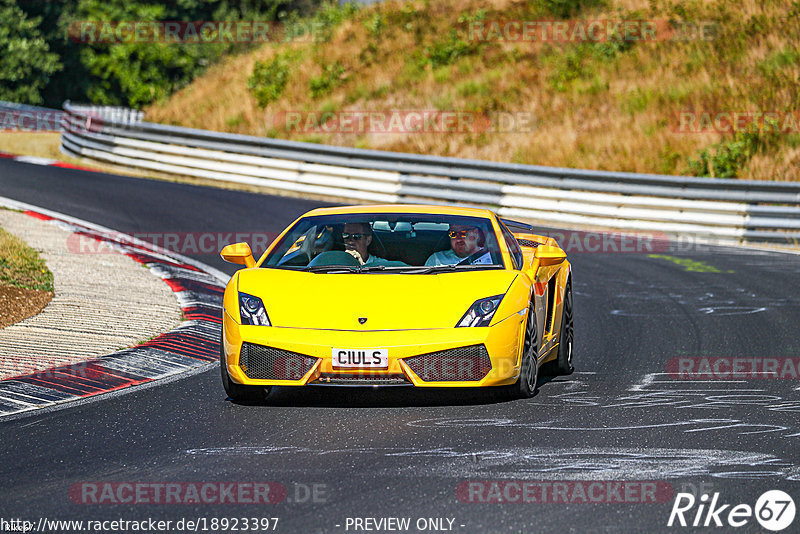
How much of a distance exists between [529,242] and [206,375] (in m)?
2.95

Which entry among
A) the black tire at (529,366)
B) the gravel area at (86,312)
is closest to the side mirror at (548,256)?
the black tire at (529,366)

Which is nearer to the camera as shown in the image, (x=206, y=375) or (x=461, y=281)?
(x=461, y=281)

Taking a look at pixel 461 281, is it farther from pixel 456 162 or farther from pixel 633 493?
pixel 456 162

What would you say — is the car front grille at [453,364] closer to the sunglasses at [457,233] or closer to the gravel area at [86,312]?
the sunglasses at [457,233]

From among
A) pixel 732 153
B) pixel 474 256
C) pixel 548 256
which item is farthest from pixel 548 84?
pixel 548 256

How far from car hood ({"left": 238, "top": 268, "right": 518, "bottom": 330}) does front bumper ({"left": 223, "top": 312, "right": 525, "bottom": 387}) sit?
8cm

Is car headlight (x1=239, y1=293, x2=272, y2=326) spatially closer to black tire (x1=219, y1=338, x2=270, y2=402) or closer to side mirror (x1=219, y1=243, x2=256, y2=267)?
black tire (x1=219, y1=338, x2=270, y2=402)

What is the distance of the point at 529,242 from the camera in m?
9.95

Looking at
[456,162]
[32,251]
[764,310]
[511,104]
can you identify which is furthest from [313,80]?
[764,310]

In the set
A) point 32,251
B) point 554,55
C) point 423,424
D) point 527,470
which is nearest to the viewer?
point 527,470

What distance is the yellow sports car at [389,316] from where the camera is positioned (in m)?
7.15

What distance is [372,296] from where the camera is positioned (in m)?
7.49

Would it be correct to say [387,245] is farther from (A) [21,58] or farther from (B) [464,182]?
(A) [21,58]

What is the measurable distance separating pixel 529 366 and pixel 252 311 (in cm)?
182
